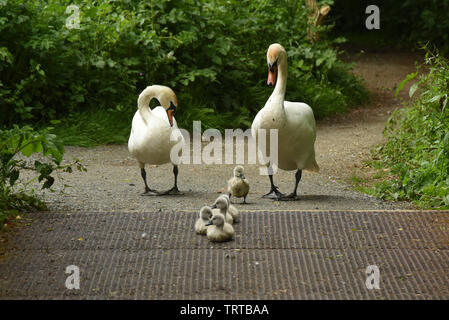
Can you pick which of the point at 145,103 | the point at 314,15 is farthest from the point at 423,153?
the point at 314,15

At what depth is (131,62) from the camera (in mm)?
10047

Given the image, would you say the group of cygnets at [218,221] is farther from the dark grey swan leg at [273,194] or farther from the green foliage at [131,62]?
the green foliage at [131,62]

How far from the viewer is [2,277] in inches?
165

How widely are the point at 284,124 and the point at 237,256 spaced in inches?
83.1

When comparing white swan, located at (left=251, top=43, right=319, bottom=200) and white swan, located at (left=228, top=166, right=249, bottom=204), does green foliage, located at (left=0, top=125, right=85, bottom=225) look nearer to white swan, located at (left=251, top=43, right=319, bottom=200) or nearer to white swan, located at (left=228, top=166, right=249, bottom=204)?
white swan, located at (left=228, top=166, right=249, bottom=204)

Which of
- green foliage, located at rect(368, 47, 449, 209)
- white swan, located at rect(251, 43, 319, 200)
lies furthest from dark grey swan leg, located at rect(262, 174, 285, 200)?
green foliage, located at rect(368, 47, 449, 209)

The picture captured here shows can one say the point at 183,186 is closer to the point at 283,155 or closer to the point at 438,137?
the point at 283,155

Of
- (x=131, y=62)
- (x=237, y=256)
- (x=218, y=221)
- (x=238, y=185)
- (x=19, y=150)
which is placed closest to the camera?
(x=237, y=256)

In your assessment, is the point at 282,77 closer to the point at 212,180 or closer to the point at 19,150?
the point at 212,180

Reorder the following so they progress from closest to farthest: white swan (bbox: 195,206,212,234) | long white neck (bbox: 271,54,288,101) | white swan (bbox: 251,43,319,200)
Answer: white swan (bbox: 195,206,212,234) → white swan (bbox: 251,43,319,200) → long white neck (bbox: 271,54,288,101)

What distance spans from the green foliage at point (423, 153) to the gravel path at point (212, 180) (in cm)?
28

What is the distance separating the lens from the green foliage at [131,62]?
9.60 m

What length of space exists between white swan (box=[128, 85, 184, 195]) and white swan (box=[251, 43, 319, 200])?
797mm

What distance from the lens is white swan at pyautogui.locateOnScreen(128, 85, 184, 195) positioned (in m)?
6.61
